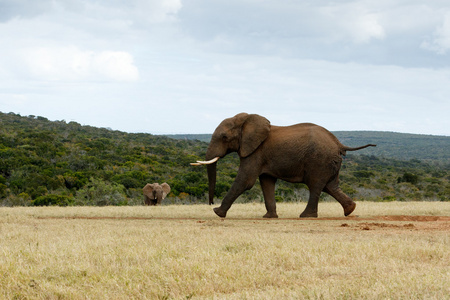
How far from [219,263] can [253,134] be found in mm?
7306

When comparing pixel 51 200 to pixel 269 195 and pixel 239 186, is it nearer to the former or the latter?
pixel 239 186

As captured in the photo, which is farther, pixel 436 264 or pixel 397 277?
pixel 436 264

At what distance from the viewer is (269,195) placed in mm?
13602

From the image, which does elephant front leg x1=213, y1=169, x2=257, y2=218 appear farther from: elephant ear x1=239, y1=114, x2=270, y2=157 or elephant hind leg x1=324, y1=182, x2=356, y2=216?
elephant hind leg x1=324, y1=182, x2=356, y2=216

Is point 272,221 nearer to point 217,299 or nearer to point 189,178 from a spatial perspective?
point 217,299

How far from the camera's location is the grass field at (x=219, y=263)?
16.8 feet

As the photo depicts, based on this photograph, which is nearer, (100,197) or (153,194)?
(153,194)

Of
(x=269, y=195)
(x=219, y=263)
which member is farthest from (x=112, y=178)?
(x=219, y=263)

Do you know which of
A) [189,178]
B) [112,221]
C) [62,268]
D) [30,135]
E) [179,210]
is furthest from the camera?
[30,135]

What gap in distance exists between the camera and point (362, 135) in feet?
483

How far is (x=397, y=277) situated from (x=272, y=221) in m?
6.89

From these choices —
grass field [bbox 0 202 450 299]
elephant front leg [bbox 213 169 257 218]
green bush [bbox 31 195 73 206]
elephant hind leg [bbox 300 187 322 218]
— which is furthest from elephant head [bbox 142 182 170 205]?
grass field [bbox 0 202 450 299]

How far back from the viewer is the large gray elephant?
13188mm

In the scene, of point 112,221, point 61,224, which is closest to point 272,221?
point 112,221
